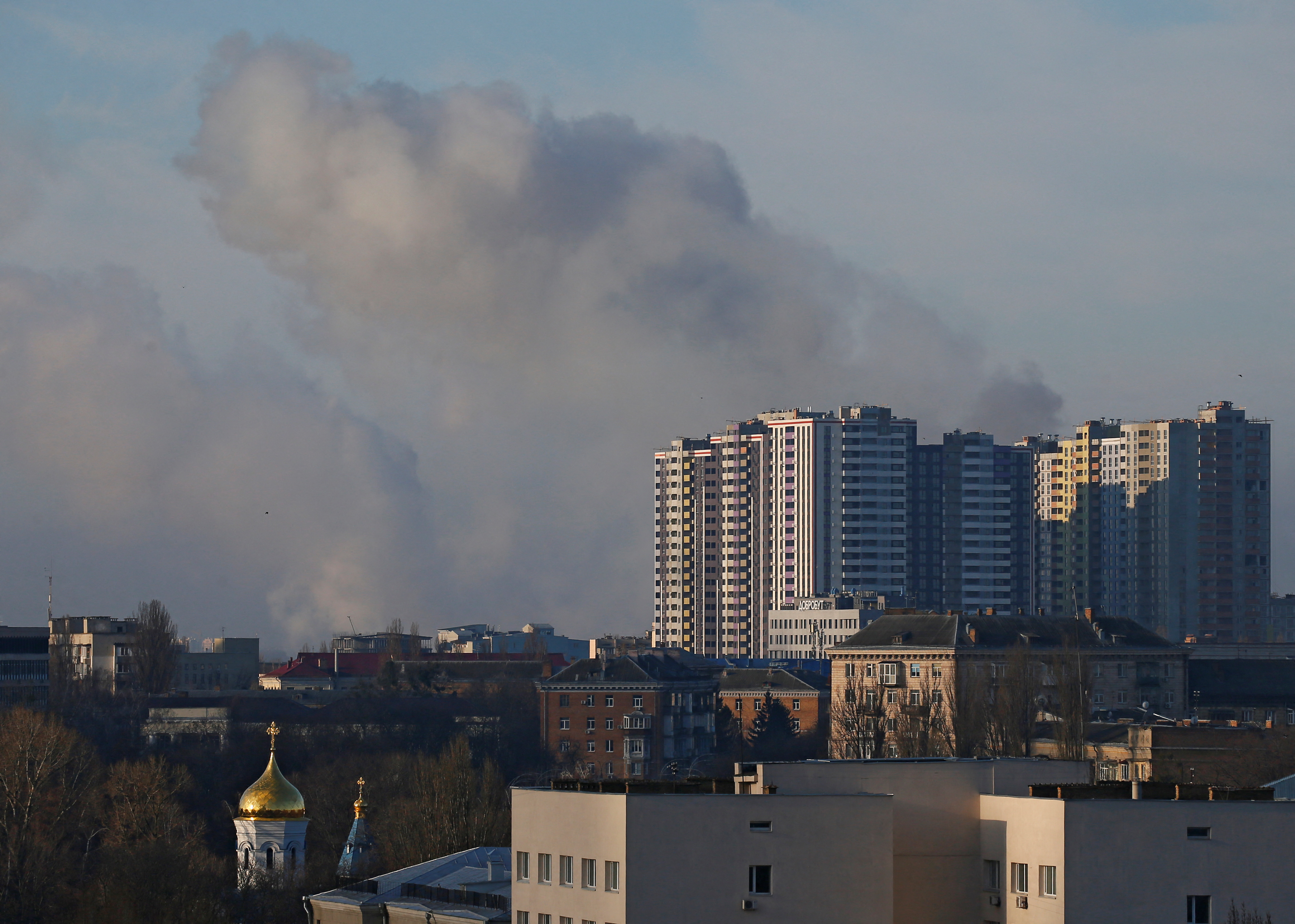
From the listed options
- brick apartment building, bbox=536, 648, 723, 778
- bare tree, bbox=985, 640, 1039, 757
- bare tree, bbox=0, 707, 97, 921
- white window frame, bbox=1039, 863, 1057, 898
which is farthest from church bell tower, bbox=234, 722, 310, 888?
brick apartment building, bbox=536, 648, 723, 778

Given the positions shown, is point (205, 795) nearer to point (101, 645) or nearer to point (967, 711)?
point (967, 711)

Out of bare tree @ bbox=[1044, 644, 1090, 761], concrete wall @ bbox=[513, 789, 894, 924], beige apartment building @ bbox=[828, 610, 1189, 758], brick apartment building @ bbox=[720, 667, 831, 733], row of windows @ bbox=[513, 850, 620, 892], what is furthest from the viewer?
brick apartment building @ bbox=[720, 667, 831, 733]

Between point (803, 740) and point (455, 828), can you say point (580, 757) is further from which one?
point (455, 828)

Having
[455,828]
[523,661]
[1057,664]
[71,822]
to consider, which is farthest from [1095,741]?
[523,661]

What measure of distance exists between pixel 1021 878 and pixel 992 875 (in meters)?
1.79

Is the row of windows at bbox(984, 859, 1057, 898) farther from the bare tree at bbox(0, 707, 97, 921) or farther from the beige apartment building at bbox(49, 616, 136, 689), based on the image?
the beige apartment building at bbox(49, 616, 136, 689)

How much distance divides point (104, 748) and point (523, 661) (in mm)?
56531

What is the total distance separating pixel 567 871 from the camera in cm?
4272

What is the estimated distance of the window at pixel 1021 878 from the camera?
41.0 metres

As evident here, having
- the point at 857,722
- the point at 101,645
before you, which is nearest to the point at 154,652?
the point at 101,645

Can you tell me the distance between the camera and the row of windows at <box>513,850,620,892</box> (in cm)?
4112

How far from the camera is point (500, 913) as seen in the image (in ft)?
169

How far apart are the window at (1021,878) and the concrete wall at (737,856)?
2.41 m

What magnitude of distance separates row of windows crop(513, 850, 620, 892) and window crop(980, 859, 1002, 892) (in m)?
7.62
